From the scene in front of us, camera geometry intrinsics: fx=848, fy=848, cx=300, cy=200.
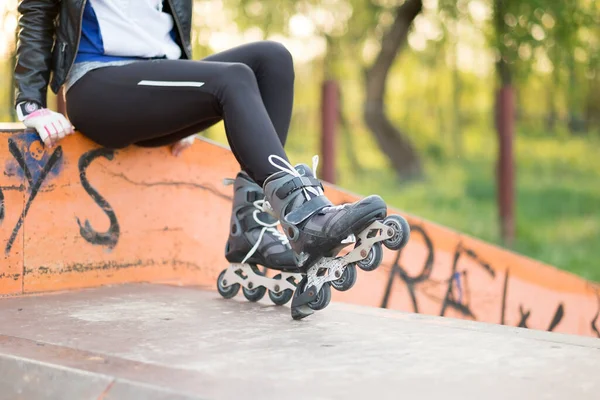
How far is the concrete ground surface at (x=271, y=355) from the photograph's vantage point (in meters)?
1.90

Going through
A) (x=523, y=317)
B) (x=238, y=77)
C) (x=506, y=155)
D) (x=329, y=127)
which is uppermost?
(x=506, y=155)

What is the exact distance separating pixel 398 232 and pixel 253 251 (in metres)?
0.71

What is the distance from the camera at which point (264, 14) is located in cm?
1284

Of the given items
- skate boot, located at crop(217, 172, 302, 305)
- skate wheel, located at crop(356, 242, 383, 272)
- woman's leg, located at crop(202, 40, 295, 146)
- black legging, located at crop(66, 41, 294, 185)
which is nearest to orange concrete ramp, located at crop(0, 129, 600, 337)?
black legging, located at crop(66, 41, 294, 185)

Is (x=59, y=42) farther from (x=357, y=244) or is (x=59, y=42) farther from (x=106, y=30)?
(x=357, y=244)

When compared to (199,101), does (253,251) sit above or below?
below

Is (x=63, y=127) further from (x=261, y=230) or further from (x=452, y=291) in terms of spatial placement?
(x=452, y=291)

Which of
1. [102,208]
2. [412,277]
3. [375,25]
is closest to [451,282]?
[412,277]

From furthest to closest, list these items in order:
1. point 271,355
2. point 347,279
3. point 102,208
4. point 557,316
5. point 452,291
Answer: point 557,316 → point 452,291 → point 102,208 → point 347,279 → point 271,355

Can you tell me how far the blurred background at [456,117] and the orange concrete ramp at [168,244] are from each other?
2159 millimetres

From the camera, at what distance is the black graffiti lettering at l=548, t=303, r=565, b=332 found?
4.82 metres

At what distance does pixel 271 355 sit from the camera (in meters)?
2.21

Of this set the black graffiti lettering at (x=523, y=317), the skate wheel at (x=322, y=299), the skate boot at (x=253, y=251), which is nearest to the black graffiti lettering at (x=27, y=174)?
the skate boot at (x=253, y=251)

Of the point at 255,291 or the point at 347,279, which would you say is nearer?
the point at 347,279
